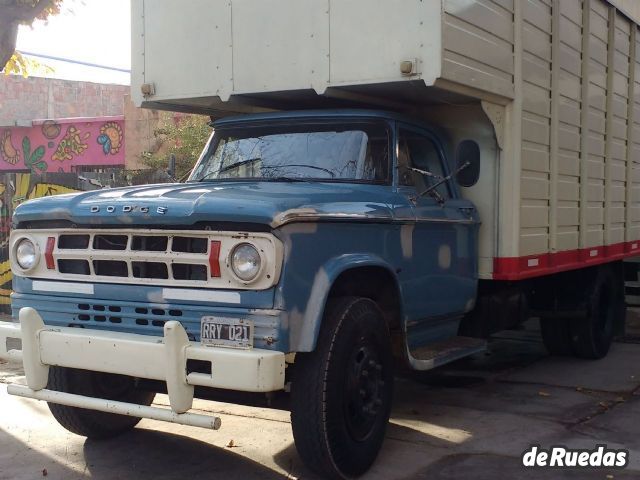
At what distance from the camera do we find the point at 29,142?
2394 cm

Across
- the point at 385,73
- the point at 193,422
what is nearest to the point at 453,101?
the point at 385,73

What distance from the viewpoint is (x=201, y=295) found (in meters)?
4.24

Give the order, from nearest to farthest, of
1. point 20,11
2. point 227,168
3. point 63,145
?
point 227,168 → point 20,11 → point 63,145

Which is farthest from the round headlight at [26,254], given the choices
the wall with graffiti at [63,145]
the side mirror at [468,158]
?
the wall with graffiti at [63,145]

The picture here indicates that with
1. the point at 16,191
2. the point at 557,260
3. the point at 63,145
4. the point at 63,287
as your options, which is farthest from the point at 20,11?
the point at 63,145

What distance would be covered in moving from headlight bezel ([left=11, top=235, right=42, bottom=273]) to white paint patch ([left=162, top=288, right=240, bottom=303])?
0.95m

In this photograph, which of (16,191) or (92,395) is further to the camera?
(16,191)

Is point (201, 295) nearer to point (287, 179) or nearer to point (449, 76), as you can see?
point (287, 179)

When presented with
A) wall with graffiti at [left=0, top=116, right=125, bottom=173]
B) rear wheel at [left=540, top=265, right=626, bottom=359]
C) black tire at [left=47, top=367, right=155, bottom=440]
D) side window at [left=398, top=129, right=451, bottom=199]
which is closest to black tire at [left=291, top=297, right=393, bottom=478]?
side window at [left=398, top=129, right=451, bottom=199]

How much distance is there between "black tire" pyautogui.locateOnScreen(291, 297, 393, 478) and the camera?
430 centimetres

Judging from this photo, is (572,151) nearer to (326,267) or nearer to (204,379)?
(326,267)

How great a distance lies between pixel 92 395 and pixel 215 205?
1.77 meters

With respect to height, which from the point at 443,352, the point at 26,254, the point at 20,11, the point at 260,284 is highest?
the point at 20,11

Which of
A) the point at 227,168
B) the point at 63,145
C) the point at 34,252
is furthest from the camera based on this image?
the point at 63,145
